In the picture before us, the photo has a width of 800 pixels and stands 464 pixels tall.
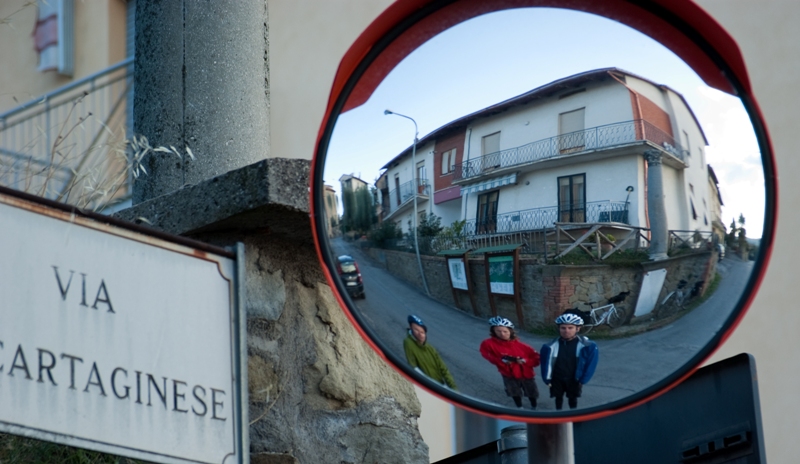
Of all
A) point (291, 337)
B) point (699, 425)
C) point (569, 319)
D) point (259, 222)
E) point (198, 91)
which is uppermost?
point (198, 91)

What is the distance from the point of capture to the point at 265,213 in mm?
1358

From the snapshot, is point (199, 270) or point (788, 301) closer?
point (199, 270)

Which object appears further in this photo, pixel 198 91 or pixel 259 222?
pixel 198 91

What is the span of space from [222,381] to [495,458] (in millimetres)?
446

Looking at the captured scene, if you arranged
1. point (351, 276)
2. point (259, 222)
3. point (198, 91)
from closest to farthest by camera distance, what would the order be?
point (351, 276), point (259, 222), point (198, 91)

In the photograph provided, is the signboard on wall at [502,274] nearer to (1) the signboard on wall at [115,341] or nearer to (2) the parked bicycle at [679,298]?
(2) the parked bicycle at [679,298]

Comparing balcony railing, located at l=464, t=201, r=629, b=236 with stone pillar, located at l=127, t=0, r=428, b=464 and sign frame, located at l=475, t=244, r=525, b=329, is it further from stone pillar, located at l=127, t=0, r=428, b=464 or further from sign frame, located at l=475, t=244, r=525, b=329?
stone pillar, located at l=127, t=0, r=428, b=464

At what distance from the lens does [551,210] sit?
893 millimetres

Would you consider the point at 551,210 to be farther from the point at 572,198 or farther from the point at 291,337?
the point at 291,337

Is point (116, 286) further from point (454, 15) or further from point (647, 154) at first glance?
point (647, 154)

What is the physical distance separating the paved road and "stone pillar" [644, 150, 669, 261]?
7 centimetres

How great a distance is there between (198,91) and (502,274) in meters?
1.12

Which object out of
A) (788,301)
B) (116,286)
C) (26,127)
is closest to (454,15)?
(116,286)

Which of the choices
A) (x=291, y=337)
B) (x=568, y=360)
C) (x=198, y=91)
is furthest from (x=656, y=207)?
(x=198, y=91)
